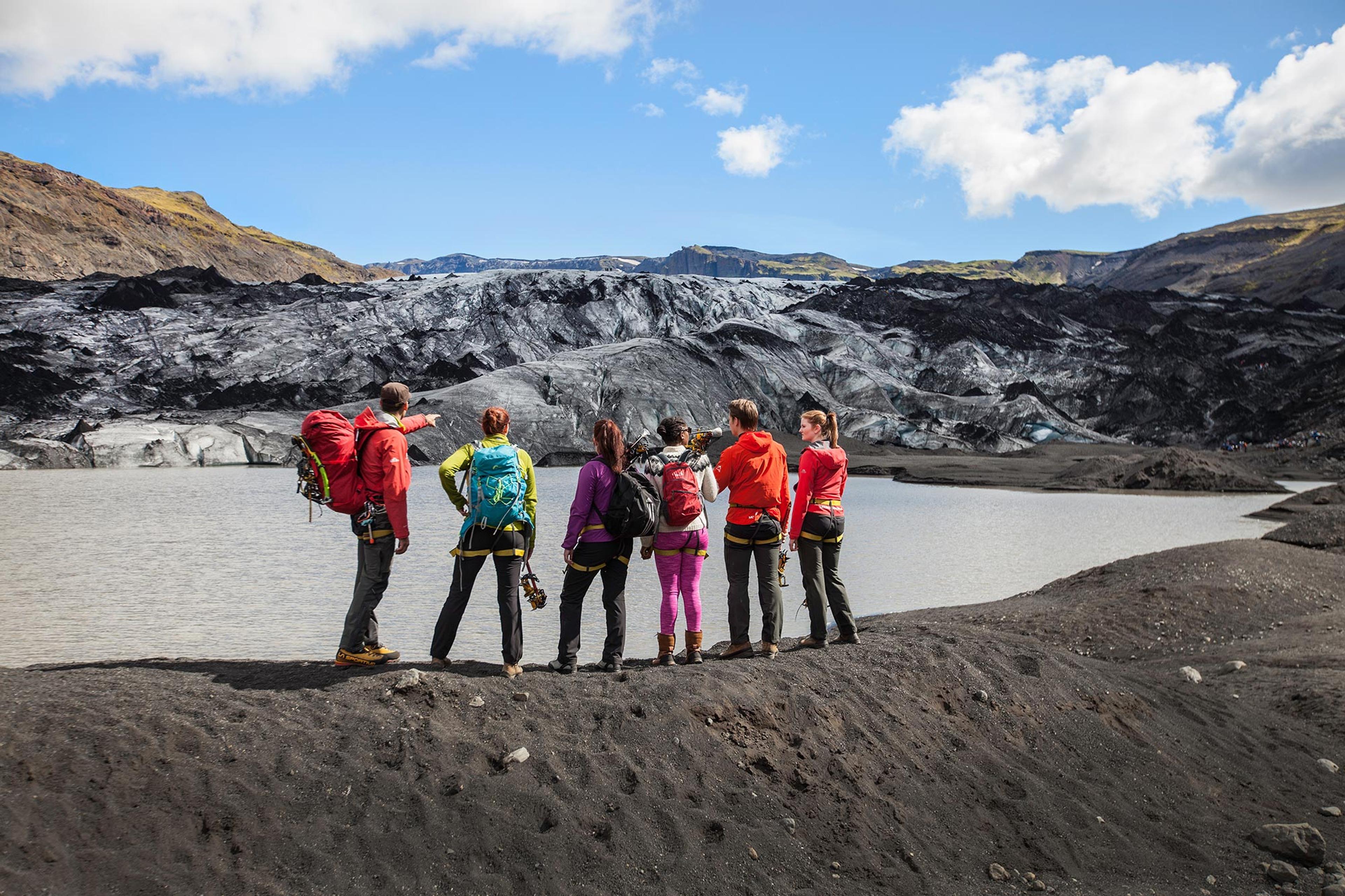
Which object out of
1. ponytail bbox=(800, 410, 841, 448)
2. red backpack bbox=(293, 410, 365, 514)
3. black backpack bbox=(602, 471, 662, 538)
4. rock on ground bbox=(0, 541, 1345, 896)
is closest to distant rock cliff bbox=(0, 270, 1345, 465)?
ponytail bbox=(800, 410, 841, 448)

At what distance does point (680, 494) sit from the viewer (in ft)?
19.8

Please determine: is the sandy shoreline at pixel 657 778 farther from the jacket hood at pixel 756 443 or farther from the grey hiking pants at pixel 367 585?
the jacket hood at pixel 756 443

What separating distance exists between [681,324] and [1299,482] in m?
50.6

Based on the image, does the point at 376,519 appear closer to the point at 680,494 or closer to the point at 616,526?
the point at 616,526

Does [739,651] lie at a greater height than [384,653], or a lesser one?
lesser

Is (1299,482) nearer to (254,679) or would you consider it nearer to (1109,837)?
(1109,837)

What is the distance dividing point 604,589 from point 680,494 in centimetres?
82

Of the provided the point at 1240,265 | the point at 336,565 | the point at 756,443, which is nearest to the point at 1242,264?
the point at 1240,265

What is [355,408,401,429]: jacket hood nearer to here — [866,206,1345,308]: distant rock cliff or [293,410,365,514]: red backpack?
[293,410,365,514]: red backpack

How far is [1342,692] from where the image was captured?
6.94m

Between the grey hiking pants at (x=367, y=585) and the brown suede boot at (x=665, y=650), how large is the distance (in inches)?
76.4

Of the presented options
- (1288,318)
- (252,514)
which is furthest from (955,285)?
(252,514)

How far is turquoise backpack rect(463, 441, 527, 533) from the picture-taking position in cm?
564

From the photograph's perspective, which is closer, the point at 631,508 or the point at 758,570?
the point at 631,508
